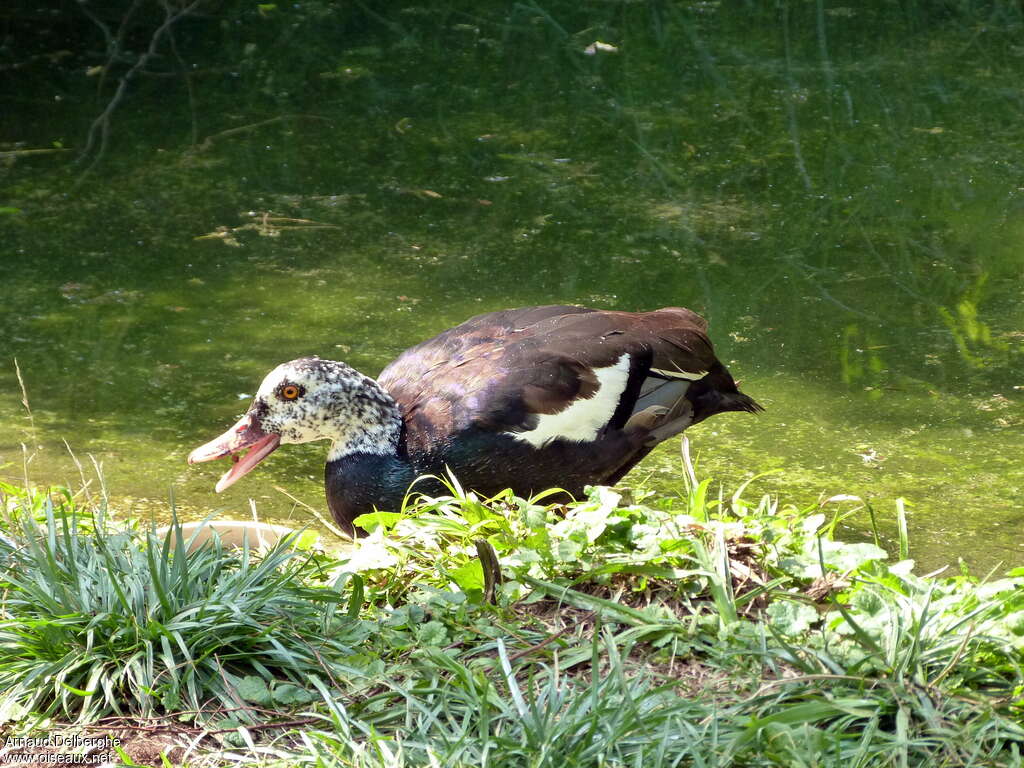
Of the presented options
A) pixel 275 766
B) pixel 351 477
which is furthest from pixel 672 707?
pixel 351 477

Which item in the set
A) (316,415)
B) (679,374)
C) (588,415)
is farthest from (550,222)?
(316,415)

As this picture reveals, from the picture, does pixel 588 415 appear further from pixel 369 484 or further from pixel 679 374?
pixel 369 484

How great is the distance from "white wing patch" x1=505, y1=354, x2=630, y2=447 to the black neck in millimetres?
346

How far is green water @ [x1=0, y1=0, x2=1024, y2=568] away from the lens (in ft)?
15.9

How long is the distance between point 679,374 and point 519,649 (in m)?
1.73

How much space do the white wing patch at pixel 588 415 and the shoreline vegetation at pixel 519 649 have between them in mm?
807

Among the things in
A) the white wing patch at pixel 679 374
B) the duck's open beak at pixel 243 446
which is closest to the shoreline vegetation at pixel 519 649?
the duck's open beak at pixel 243 446

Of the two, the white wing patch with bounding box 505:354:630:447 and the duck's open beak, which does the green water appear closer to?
the duck's open beak

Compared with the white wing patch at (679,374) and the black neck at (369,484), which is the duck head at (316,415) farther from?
the white wing patch at (679,374)

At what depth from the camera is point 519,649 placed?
110 inches

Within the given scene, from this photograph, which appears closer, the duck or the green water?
the duck

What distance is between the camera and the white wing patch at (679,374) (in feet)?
14.1

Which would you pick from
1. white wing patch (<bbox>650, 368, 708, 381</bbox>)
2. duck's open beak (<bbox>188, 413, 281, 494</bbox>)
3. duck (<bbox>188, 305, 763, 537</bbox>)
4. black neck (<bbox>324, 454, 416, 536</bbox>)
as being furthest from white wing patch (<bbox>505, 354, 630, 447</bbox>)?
duck's open beak (<bbox>188, 413, 281, 494</bbox>)

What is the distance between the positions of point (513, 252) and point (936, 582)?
3.59m
